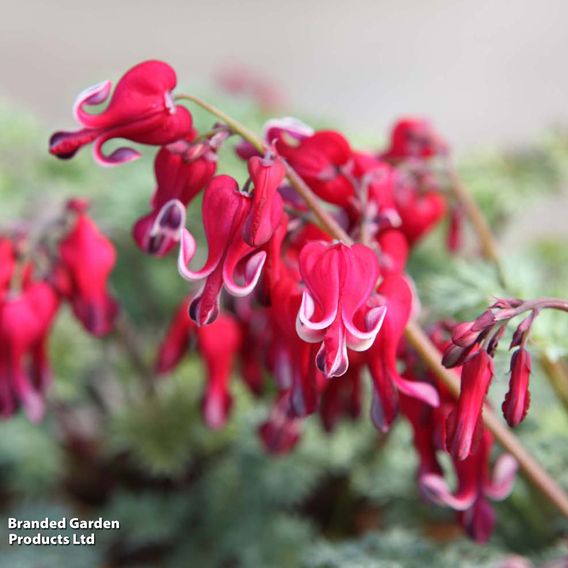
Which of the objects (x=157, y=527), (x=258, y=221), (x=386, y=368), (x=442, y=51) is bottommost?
(x=157, y=527)

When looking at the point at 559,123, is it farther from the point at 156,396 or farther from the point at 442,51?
the point at 442,51

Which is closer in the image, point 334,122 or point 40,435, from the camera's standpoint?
point 40,435

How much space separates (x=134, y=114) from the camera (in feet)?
1.79

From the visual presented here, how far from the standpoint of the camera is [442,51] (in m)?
3.29

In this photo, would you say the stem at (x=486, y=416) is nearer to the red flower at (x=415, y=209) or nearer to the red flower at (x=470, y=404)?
the red flower at (x=470, y=404)

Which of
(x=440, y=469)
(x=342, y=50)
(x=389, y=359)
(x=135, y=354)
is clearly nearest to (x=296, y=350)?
(x=389, y=359)

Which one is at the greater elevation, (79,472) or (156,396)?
(156,396)

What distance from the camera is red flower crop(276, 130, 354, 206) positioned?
610 millimetres

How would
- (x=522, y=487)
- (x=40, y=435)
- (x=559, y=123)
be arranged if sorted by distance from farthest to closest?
(x=559, y=123)
(x=40, y=435)
(x=522, y=487)

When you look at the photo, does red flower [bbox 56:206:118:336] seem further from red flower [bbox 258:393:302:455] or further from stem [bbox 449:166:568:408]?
stem [bbox 449:166:568:408]

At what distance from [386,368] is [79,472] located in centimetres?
73

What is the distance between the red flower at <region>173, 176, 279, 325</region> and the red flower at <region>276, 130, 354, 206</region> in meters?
0.09

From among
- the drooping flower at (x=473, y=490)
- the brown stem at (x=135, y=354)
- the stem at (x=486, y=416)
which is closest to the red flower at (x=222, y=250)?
the stem at (x=486, y=416)

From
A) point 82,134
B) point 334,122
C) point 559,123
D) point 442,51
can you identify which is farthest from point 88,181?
point 442,51
